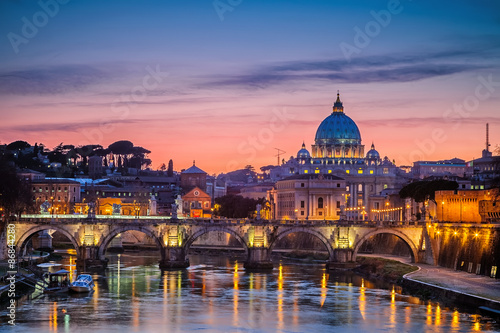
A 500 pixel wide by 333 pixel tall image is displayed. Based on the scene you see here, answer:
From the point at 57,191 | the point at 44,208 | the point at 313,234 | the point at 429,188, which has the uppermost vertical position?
the point at 57,191

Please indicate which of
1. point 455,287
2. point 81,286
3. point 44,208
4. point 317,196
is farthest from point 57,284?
point 317,196

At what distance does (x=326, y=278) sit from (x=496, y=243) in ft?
61.6

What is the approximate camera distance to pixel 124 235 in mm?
155875

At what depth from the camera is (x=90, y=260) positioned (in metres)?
99.5

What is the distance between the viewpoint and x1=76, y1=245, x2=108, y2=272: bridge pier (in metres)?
98.7

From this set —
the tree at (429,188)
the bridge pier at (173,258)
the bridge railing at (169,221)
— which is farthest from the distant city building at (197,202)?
the bridge pier at (173,258)

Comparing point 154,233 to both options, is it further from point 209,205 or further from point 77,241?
point 209,205

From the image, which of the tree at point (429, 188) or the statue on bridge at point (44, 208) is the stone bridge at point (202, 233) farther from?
the tree at point (429, 188)

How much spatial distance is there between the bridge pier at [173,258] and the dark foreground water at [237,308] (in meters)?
6.92

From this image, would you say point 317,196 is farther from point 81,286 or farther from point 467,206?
point 81,286

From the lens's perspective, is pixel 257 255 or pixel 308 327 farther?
pixel 257 255

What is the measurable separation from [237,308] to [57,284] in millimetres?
15721

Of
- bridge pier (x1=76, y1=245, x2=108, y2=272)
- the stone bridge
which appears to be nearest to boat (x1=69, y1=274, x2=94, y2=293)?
bridge pier (x1=76, y1=245, x2=108, y2=272)

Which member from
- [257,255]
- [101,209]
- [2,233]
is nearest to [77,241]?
[2,233]
